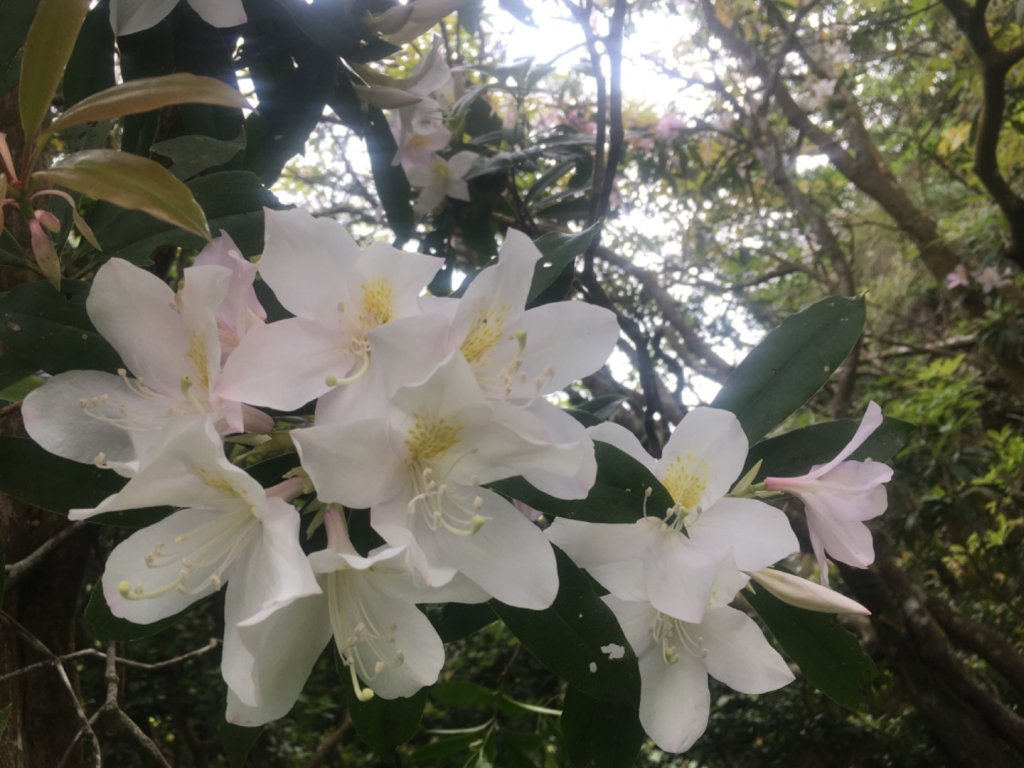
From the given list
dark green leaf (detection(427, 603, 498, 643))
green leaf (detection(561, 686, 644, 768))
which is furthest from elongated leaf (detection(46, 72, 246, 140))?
green leaf (detection(561, 686, 644, 768))

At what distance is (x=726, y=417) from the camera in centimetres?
57

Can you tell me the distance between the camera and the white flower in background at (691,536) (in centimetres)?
50

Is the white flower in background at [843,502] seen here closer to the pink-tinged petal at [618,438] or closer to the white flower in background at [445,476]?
the pink-tinged petal at [618,438]

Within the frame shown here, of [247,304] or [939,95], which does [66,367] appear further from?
[939,95]

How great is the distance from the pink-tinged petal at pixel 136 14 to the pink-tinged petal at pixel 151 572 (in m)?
0.47

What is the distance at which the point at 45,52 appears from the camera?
485 mm

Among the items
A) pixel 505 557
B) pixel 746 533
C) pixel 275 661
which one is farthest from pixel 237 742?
pixel 746 533

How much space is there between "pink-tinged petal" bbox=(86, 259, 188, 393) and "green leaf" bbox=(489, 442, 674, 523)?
0.22m

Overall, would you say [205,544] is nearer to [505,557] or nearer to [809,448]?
[505,557]

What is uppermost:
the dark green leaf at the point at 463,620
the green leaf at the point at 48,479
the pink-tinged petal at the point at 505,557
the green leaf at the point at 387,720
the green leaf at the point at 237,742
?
the pink-tinged petal at the point at 505,557

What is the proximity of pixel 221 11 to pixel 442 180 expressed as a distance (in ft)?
2.16

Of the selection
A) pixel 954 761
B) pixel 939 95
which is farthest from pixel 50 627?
pixel 939 95

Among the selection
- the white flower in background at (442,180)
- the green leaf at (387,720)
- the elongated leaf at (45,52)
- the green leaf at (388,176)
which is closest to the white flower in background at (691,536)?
the green leaf at (387,720)

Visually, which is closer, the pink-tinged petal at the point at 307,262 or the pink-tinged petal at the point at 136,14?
the pink-tinged petal at the point at 307,262
